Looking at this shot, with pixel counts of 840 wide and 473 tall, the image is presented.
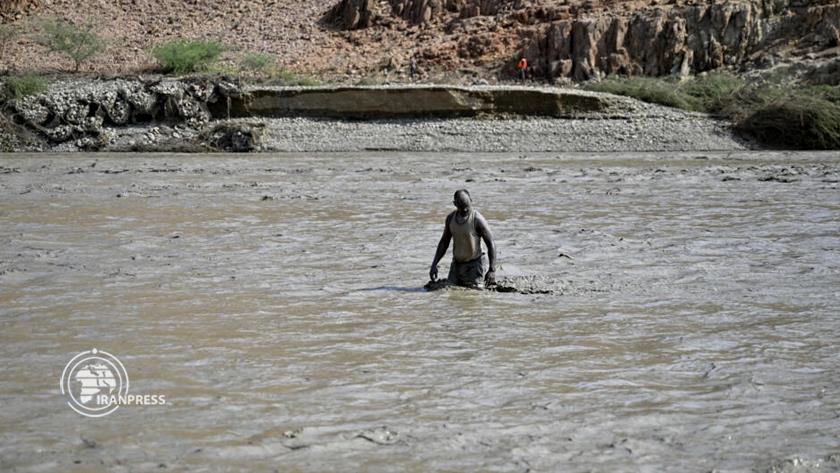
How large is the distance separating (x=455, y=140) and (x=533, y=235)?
53.2ft

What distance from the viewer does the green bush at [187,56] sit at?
36.1m

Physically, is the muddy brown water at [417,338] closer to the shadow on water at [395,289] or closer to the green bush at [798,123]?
the shadow on water at [395,289]

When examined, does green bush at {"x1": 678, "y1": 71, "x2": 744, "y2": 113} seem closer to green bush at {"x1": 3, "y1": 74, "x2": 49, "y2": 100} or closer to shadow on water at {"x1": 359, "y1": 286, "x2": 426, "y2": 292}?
green bush at {"x1": 3, "y1": 74, "x2": 49, "y2": 100}

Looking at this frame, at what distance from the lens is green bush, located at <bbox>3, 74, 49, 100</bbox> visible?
101 ft

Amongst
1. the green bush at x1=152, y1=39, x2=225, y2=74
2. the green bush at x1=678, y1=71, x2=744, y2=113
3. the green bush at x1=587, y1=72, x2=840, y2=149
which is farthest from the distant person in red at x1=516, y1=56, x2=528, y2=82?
the green bush at x1=152, y1=39, x2=225, y2=74

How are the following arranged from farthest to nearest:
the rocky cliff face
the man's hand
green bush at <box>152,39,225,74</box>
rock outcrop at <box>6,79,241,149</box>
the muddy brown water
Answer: green bush at <box>152,39,225,74</box>
the rocky cliff face
rock outcrop at <box>6,79,241,149</box>
the man's hand
the muddy brown water

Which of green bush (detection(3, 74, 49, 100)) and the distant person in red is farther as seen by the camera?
the distant person in red

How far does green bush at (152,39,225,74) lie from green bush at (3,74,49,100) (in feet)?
17.9

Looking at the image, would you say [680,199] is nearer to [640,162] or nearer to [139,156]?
[640,162]

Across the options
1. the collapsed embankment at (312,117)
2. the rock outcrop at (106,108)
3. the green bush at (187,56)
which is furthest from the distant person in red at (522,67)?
the green bush at (187,56)

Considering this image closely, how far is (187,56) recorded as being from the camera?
36188 millimetres

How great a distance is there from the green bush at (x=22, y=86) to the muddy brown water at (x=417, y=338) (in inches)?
624

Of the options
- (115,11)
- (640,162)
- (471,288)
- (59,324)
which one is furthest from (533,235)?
(115,11)

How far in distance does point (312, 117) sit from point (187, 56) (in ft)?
25.1
